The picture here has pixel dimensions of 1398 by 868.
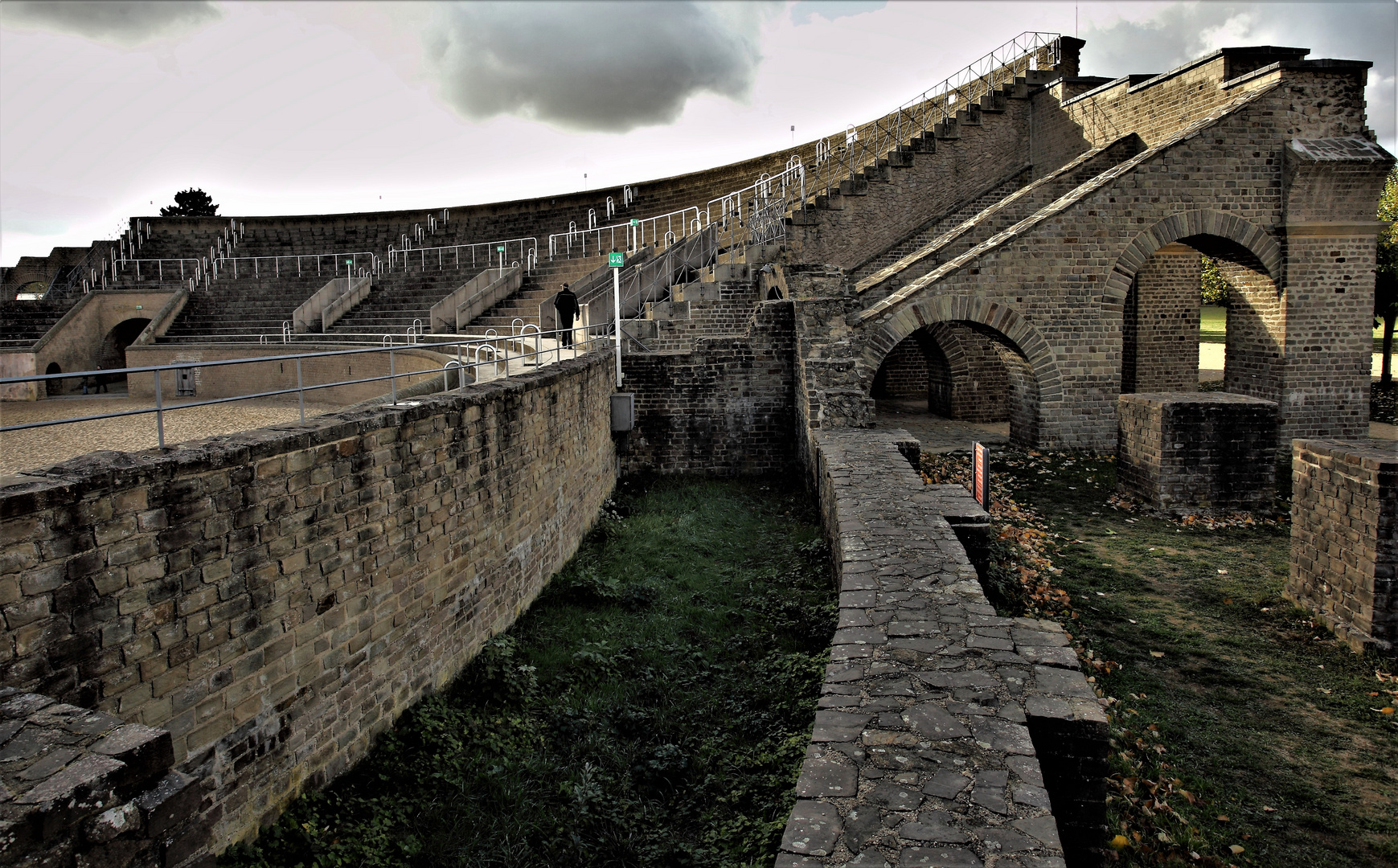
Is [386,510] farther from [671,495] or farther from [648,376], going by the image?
[648,376]

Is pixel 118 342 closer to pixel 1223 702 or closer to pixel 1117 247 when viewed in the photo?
pixel 1117 247

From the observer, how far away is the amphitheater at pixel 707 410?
3.61 m

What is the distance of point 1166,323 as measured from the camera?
1942cm

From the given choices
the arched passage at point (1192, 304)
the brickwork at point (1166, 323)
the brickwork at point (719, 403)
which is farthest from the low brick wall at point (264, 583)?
the brickwork at point (1166, 323)

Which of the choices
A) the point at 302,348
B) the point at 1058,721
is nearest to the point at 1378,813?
the point at 1058,721

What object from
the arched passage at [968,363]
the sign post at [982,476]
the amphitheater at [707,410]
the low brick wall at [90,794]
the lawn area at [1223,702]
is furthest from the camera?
the arched passage at [968,363]

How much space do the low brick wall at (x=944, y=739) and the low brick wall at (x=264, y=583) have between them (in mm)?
2790

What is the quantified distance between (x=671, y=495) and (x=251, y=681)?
8754 mm

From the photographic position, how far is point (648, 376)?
566 inches

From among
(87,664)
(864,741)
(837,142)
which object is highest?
(837,142)

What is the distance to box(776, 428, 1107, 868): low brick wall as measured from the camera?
3.13 m

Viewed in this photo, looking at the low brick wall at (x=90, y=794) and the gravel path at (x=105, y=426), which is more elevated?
the gravel path at (x=105, y=426)

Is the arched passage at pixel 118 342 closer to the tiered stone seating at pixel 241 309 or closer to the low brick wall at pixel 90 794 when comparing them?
the tiered stone seating at pixel 241 309

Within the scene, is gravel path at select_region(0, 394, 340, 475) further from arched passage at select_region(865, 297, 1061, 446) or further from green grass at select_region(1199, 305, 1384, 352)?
green grass at select_region(1199, 305, 1384, 352)
